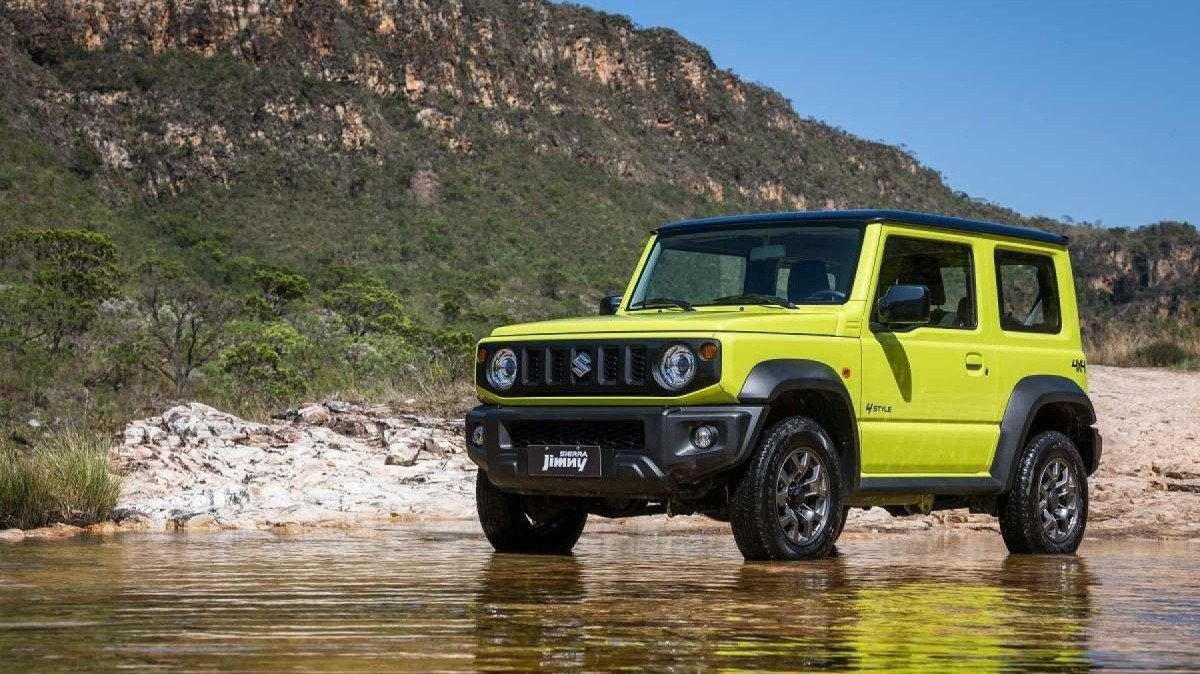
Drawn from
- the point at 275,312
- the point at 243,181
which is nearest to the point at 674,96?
the point at 243,181

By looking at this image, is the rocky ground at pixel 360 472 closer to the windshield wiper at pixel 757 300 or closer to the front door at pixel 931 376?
the front door at pixel 931 376

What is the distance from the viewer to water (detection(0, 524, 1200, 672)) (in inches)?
192

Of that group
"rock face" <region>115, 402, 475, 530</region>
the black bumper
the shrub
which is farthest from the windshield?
the shrub

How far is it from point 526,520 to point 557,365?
1238 mm

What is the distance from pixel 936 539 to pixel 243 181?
69.3 metres

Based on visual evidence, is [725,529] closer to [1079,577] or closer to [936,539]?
[936,539]

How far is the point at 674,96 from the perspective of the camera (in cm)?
11650

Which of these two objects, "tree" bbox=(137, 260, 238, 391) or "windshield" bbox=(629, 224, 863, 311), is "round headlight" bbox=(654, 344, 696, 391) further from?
"tree" bbox=(137, 260, 238, 391)

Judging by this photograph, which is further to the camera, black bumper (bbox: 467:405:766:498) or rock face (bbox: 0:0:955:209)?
rock face (bbox: 0:0:955:209)

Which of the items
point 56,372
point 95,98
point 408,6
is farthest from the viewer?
point 408,6

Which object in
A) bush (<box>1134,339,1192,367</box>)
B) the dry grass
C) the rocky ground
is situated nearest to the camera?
the rocky ground

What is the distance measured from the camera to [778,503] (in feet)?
29.0

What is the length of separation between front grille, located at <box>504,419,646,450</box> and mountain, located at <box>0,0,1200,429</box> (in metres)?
27.7

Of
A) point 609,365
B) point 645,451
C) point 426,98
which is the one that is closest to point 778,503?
point 645,451
